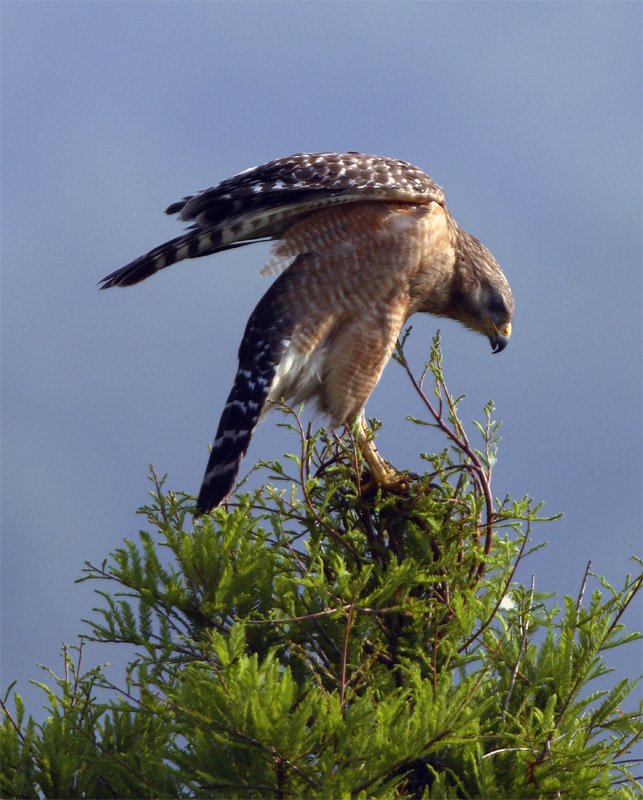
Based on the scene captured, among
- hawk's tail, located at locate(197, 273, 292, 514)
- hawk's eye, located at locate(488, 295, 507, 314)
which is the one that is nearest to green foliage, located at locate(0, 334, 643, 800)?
hawk's tail, located at locate(197, 273, 292, 514)

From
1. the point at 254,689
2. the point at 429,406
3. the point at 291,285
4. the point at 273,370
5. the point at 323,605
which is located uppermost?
the point at 291,285

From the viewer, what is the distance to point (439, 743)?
8.82ft

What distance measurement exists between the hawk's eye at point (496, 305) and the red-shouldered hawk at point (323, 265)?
407 millimetres

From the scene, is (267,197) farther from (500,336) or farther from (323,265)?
(500,336)

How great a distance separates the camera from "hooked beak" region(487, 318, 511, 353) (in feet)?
15.5

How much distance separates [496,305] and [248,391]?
4.96ft

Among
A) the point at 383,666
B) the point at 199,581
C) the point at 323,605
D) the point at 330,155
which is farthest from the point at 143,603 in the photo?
the point at 330,155

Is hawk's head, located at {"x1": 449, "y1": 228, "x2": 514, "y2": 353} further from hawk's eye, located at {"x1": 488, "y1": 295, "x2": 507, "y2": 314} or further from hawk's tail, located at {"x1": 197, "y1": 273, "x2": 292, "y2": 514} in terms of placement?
hawk's tail, located at {"x1": 197, "y1": 273, "x2": 292, "y2": 514}

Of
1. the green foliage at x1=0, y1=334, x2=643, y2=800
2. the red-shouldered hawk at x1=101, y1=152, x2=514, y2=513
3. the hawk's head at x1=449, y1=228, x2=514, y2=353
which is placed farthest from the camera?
the hawk's head at x1=449, y1=228, x2=514, y2=353

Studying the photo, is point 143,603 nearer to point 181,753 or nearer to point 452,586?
point 181,753

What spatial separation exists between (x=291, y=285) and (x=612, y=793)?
7.60ft

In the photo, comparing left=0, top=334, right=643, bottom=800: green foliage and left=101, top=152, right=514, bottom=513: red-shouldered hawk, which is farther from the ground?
left=101, top=152, right=514, bottom=513: red-shouldered hawk

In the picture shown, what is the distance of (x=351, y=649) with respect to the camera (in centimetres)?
320

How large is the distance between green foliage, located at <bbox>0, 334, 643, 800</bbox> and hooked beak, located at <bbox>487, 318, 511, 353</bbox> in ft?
3.72
